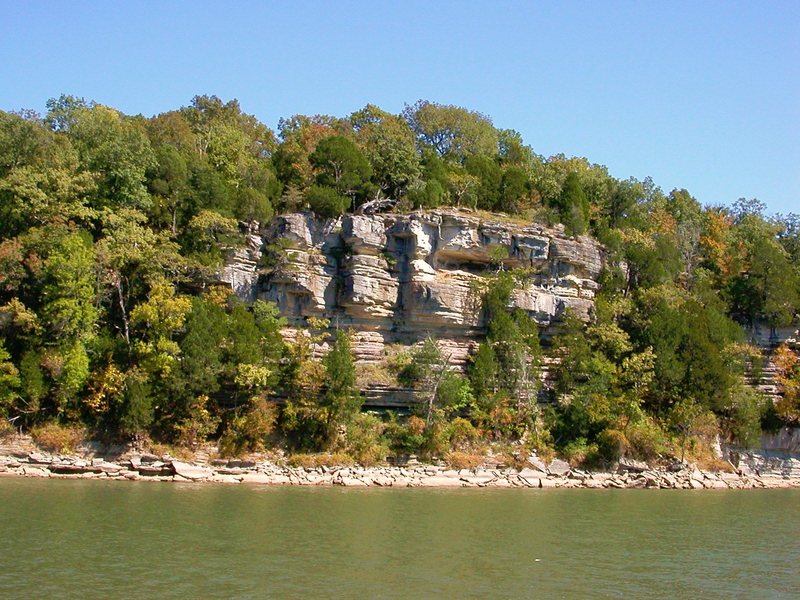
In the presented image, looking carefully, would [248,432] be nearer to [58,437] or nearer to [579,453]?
[58,437]

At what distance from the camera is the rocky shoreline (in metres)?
41.0

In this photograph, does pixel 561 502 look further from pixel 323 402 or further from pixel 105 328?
pixel 105 328

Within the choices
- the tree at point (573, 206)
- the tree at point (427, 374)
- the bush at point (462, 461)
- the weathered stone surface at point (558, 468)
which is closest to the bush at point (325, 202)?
the tree at point (427, 374)

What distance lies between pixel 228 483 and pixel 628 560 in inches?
841

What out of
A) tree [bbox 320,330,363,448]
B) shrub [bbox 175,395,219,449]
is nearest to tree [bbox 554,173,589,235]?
tree [bbox 320,330,363,448]

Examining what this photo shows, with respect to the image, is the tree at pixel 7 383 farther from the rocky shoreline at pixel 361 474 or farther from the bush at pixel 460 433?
the bush at pixel 460 433

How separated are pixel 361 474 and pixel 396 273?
14.6 meters

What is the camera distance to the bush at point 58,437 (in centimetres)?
4275

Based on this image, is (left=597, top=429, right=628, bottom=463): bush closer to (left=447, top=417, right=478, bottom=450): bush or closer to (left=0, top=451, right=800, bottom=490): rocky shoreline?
(left=0, top=451, right=800, bottom=490): rocky shoreline

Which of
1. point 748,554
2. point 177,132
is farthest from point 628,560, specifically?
point 177,132

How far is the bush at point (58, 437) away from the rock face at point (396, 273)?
38.3 feet

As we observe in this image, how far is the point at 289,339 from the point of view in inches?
1994

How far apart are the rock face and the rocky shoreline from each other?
8868mm

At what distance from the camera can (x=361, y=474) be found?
142ft
